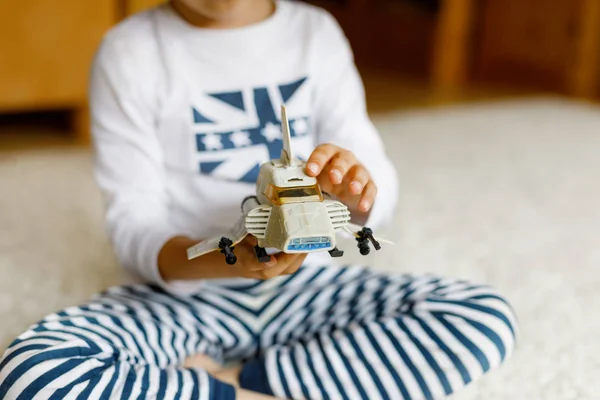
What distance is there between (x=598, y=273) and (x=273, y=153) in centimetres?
46

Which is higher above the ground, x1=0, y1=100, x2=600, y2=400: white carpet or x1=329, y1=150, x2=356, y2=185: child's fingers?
x1=329, y1=150, x2=356, y2=185: child's fingers

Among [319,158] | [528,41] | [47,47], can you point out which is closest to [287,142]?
[319,158]

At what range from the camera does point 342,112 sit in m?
0.72

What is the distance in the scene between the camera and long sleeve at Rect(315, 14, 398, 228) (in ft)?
2.31

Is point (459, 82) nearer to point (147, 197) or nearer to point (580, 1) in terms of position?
point (580, 1)

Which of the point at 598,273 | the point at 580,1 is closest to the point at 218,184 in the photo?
the point at 598,273

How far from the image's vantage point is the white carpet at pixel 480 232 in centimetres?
72

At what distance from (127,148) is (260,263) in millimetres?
219

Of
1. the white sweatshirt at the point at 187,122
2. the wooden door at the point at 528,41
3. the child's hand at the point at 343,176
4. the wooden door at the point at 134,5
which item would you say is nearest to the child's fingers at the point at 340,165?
the child's hand at the point at 343,176

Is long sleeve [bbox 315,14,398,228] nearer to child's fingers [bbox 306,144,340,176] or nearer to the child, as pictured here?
the child

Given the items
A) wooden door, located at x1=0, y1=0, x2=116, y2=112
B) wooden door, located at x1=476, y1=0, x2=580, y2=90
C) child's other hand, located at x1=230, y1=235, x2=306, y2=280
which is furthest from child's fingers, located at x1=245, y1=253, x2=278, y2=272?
wooden door, located at x1=476, y1=0, x2=580, y2=90

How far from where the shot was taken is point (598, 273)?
898mm

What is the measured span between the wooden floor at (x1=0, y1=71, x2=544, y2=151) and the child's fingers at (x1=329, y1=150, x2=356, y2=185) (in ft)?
3.31

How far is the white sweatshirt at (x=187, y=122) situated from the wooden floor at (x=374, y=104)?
825 mm
